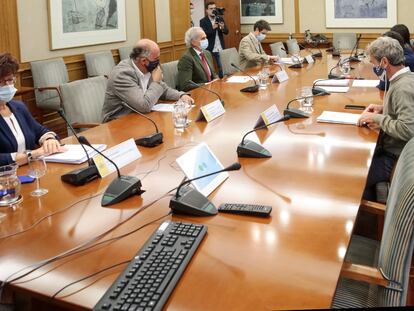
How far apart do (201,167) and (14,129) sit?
1.28m

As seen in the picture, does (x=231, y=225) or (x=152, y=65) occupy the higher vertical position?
(x=152, y=65)

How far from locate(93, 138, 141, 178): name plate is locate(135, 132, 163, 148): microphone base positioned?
128mm

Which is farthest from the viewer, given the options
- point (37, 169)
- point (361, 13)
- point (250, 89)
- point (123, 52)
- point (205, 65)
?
point (361, 13)

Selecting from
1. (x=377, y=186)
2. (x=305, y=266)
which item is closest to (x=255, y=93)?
(x=377, y=186)

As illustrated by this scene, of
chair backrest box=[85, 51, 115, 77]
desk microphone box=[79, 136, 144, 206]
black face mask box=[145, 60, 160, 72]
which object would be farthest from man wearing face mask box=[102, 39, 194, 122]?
chair backrest box=[85, 51, 115, 77]

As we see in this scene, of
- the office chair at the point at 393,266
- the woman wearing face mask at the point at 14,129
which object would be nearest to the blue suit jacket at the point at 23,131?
the woman wearing face mask at the point at 14,129

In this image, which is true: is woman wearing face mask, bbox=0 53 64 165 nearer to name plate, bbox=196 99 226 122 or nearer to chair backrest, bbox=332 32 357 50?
name plate, bbox=196 99 226 122

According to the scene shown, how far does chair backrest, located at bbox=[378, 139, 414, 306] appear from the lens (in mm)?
1195

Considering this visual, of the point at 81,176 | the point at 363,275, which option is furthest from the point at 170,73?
the point at 363,275

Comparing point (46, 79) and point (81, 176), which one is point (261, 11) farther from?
point (81, 176)

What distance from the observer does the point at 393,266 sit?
125 cm

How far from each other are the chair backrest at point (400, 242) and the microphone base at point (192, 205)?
1.66 feet

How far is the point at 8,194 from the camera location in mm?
1575

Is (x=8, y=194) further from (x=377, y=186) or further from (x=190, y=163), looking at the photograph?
(x=377, y=186)
